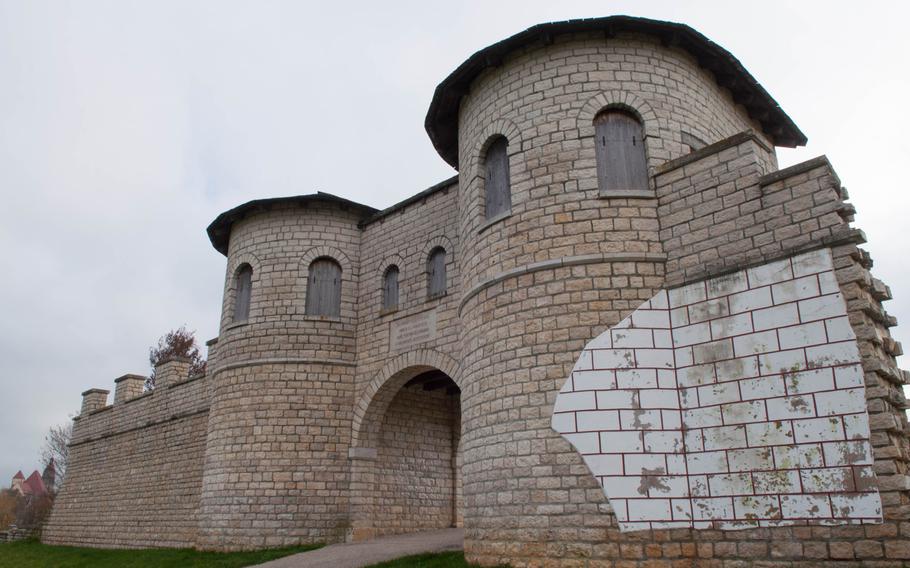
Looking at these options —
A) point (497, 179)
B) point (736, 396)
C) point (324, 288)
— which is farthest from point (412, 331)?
point (736, 396)

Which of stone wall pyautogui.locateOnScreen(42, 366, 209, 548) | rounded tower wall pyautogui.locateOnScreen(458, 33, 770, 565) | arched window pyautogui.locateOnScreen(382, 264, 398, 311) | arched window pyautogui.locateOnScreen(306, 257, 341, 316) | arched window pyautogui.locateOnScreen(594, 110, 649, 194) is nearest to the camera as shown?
rounded tower wall pyautogui.locateOnScreen(458, 33, 770, 565)

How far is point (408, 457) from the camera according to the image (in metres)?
14.5

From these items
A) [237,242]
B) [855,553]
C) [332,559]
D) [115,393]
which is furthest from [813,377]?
[115,393]

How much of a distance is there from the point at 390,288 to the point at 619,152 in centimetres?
626

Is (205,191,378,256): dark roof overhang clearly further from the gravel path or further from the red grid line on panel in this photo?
the red grid line on panel

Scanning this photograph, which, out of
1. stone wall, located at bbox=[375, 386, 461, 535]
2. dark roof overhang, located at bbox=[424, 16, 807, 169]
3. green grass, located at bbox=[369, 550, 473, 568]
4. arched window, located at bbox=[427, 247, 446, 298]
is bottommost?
green grass, located at bbox=[369, 550, 473, 568]

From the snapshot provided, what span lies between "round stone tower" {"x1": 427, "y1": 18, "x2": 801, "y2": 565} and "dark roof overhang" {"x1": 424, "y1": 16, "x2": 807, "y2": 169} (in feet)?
0.10

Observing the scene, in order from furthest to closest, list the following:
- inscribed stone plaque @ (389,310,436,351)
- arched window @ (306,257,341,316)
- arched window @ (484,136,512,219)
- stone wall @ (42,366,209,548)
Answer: stone wall @ (42,366,209,548) → arched window @ (306,257,341,316) → inscribed stone plaque @ (389,310,436,351) → arched window @ (484,136,512,219)

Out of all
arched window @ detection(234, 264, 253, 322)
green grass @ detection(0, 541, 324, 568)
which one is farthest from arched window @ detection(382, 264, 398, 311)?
green grass @ detection(0, 541, 324, 568)

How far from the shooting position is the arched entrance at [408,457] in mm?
13609

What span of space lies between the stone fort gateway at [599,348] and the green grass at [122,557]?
477 millimetres

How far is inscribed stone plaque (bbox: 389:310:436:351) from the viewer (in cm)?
1298

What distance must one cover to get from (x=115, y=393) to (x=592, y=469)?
18526 millimetres

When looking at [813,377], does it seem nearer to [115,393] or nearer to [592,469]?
[592,469]
